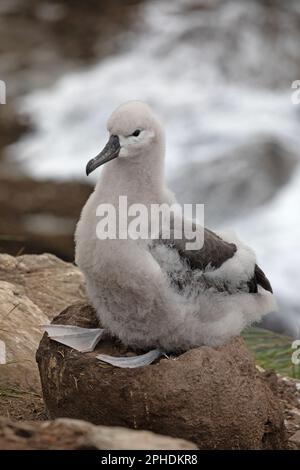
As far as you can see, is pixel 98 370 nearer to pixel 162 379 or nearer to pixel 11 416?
pixel 162 379

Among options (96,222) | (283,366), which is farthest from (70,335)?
(283,366)

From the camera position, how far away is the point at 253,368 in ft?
14.7

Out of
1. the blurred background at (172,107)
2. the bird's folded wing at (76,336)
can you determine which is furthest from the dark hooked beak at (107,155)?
the blurred background at (172,107)

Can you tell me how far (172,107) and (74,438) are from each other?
1030 centimetres

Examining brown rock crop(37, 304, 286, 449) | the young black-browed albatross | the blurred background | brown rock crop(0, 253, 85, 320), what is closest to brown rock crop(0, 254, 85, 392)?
brown rock crop(0, 253, 85, 320)

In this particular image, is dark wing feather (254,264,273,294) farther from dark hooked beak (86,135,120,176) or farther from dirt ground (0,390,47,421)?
dirt ground (0,390,47,421)

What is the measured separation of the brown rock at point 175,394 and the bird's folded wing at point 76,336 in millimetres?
35

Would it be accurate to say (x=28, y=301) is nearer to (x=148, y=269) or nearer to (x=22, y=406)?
(x=22, y=406)

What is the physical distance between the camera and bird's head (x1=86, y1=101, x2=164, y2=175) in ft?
13.8

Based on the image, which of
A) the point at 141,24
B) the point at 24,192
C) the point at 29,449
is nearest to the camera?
the point at 29,449

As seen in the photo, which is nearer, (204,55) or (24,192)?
(24,192)

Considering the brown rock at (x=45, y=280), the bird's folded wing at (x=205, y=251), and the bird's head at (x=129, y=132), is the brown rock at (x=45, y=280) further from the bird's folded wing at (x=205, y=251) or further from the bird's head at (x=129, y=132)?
the bird's head at (x=129, y=132)

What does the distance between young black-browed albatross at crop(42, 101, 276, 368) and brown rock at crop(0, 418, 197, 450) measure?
2.55ft

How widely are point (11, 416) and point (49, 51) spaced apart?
10627mm
